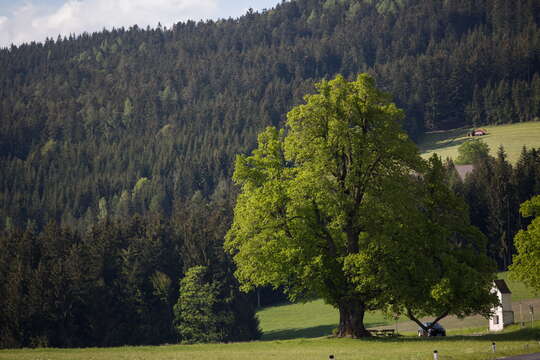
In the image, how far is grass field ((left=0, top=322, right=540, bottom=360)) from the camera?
36906 mm

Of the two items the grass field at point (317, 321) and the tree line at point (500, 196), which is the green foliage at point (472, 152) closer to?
the tree line at point (500, 196)

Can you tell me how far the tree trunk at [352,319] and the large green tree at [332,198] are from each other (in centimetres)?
7

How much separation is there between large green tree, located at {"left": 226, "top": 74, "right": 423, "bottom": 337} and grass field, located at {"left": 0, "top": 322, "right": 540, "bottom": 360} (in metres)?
4.40

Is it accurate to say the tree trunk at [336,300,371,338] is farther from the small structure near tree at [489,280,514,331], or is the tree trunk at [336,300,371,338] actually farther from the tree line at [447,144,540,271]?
the tree line at [447,144,540,271]

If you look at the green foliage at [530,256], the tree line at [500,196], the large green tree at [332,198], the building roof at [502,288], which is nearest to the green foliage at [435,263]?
the large green tree at [332,198]

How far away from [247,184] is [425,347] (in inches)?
715

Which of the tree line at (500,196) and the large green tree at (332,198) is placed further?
the tree line at (500,196)

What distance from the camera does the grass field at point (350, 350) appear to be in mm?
36906

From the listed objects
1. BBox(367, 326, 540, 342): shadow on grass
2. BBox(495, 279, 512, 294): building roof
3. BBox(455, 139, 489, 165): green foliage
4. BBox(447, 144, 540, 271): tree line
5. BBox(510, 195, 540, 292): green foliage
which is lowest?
BBox(367, 326, 540, 342): shadow on grass

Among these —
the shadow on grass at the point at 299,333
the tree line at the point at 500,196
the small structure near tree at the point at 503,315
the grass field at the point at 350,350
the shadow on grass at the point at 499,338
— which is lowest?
the shadow on grass at the point at 299,333

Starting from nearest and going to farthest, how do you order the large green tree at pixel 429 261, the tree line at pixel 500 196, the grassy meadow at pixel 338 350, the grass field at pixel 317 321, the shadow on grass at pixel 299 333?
the grassy meadow at pixel 338 350 < the large green tree at pixel 429 261 < the grass field at pixel 317 321 < the shadow on grass at pixel 299 333 < the tree line at pixel 500 196

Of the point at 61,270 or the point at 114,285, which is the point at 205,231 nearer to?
the point at 114,285

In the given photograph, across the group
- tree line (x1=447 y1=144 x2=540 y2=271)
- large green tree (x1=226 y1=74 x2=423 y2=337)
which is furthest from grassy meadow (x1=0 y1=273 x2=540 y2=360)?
tree line (x1=447 y1=144 x2=540 y2=271)

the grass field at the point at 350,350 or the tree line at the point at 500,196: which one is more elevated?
the tree line at the point at 500,196
